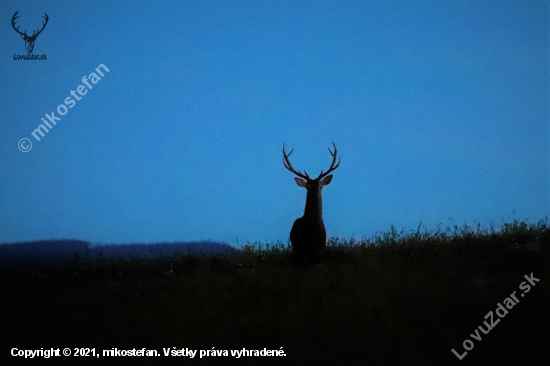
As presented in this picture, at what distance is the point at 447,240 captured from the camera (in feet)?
36.2

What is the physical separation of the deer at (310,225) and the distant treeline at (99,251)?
2242 millimetres

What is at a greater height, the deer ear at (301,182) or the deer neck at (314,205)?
the deer ear at (301,182)

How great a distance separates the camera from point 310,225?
1062 cm

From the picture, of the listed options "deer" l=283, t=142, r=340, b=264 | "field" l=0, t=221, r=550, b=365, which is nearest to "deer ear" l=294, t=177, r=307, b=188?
"deer" l=283, t=142, r=340, b=264

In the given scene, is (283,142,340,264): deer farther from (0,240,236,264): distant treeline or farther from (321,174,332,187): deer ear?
(0,240,236,264): distant treeline

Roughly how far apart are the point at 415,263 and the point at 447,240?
2.23m

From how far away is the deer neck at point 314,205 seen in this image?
35.1 feet

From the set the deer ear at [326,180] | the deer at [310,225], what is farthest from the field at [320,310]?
the deer ear at [326,180]

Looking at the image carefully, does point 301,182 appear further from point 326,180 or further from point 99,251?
point 99,251

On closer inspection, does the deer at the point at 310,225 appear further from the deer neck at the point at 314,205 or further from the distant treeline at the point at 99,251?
the distant treeline at the point at 99,251

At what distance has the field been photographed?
573 centimetres

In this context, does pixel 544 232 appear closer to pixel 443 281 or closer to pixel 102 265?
pixel 443 281

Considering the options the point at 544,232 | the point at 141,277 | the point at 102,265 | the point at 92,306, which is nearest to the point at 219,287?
the point at 92,306

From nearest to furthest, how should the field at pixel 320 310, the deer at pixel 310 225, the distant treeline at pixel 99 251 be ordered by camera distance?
the field at pixel 320 310 → the deer at pixel 310 225 → the distant treeline at pixel 99 251
